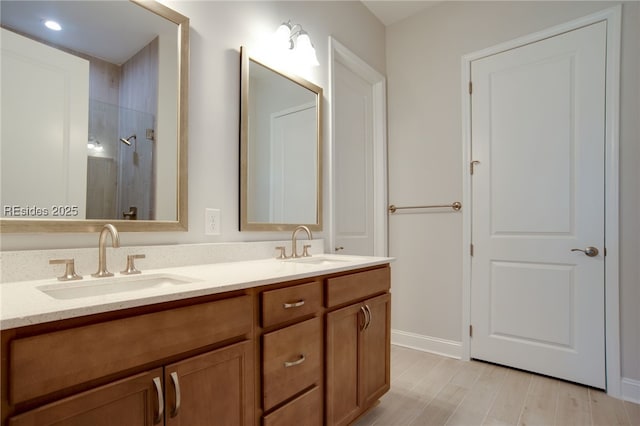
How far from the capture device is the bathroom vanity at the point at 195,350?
26.5 inches

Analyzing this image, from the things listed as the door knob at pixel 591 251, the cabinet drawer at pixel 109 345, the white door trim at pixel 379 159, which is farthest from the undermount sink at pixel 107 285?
the door knob at pixel 591 251

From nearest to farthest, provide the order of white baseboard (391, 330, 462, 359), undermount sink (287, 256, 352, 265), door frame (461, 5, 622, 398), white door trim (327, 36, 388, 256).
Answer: undermount sink (287, 256, 352, 265), door frame (461, 5, 622, 398), white baseboard (391, 330, 462, 359), white door trim (327, 36, 388, 256)

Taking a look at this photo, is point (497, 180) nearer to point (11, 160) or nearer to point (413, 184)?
point (413, 184)

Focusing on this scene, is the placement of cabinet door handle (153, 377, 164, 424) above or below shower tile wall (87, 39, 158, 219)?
below

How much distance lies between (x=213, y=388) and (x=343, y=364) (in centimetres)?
68

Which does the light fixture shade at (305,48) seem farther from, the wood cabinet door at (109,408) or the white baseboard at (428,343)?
the white baseboard at (428,343)

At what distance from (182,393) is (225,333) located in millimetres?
181

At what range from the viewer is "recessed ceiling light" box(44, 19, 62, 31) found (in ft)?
3.67

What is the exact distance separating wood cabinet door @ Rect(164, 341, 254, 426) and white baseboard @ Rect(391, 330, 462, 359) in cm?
201

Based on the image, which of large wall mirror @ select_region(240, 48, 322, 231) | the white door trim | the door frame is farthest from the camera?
the white door trim

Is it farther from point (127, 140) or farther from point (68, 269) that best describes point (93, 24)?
point (68, 269)

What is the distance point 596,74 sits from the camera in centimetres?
207

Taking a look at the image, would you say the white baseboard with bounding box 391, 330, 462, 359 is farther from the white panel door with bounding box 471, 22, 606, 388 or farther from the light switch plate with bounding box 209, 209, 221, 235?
the light switch plate with bounding box 209, 209, 221, 235

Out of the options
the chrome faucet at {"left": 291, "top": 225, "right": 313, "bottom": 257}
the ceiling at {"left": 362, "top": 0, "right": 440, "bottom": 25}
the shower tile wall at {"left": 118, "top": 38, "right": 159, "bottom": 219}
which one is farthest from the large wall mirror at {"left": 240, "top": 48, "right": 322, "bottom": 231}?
the ceiling at {"left": 362, "top": 0, "right": 440, "bottom": 25}
